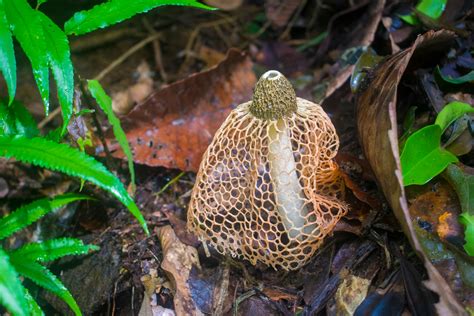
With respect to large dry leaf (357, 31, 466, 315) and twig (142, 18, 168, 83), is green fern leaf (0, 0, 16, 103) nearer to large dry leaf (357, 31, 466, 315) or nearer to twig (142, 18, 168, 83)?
large dry leaf (357, 31, 466, 315)

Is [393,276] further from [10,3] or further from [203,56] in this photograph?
[203,56]

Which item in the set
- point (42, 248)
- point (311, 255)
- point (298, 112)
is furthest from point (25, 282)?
point (298, 112)

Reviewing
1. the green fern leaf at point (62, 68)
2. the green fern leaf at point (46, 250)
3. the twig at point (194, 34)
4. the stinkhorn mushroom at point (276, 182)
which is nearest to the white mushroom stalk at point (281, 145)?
the stinkhorn mushroom at point (276, 182)

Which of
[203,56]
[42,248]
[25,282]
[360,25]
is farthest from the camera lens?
[203,56]

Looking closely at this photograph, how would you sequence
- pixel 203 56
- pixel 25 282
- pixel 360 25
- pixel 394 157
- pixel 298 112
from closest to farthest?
pixel 394 157, pixel 298 112, pixel 25 282, pixel 360 25, pixel 203 56

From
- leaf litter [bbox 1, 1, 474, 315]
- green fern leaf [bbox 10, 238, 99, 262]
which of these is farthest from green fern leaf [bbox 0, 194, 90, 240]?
leaf litter [bbox 1, 1, 474, 315]

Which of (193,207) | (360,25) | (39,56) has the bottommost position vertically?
(193,207)

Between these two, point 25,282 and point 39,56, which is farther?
point 25,282

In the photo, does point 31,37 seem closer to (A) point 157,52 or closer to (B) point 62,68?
(B) point 62,68
